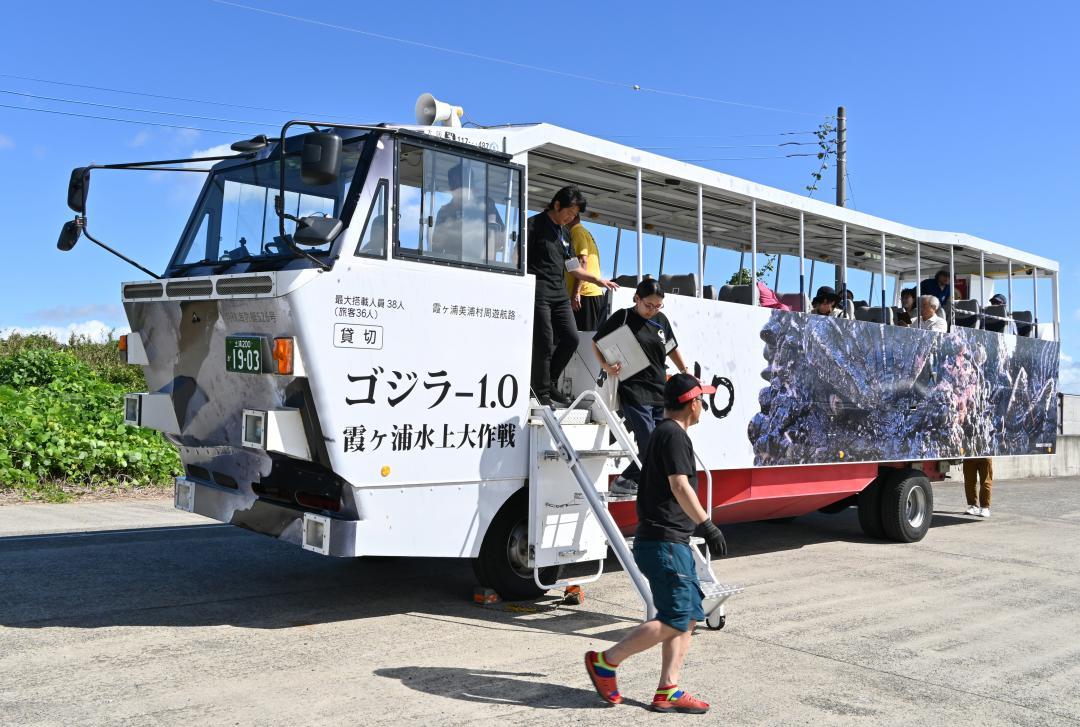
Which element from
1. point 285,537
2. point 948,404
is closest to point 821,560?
point 948,404

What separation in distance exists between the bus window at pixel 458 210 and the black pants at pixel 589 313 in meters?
1.08

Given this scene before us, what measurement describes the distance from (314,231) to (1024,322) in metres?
11.5

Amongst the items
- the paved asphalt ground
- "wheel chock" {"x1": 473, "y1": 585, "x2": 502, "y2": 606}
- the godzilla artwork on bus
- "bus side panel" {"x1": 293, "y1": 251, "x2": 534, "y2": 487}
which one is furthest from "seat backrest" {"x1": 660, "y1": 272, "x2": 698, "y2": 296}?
"wheel chock" {"x1": 473, "y1": 585, "x2": 502, "y2": 606}

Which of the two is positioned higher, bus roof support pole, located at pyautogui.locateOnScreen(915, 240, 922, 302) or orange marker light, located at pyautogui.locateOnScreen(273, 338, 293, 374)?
bus roof support pole, located at pyautogui.locateOnScreen(915, 240, 922, 302)

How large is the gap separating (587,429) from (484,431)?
910mm

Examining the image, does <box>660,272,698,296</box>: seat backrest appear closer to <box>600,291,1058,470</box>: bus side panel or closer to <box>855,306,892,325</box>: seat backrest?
<box>600,291,1058,470</box>: bus side panel

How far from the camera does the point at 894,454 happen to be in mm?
10781

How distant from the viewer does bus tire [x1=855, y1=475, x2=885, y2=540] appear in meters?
11.2

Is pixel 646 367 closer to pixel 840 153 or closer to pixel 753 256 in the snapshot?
pixel 753 256

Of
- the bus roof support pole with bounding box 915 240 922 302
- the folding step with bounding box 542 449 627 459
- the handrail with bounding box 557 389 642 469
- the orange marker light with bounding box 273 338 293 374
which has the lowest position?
the folding step with bounding box 542 449 627 459

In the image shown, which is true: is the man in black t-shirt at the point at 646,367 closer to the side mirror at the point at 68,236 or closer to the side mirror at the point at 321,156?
the side mirror at the point at 321,156

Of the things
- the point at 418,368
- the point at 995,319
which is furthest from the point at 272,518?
the point at 995,319

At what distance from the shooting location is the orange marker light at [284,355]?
586 centimetres

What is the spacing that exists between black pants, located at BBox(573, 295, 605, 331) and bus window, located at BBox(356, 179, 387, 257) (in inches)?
84.1
